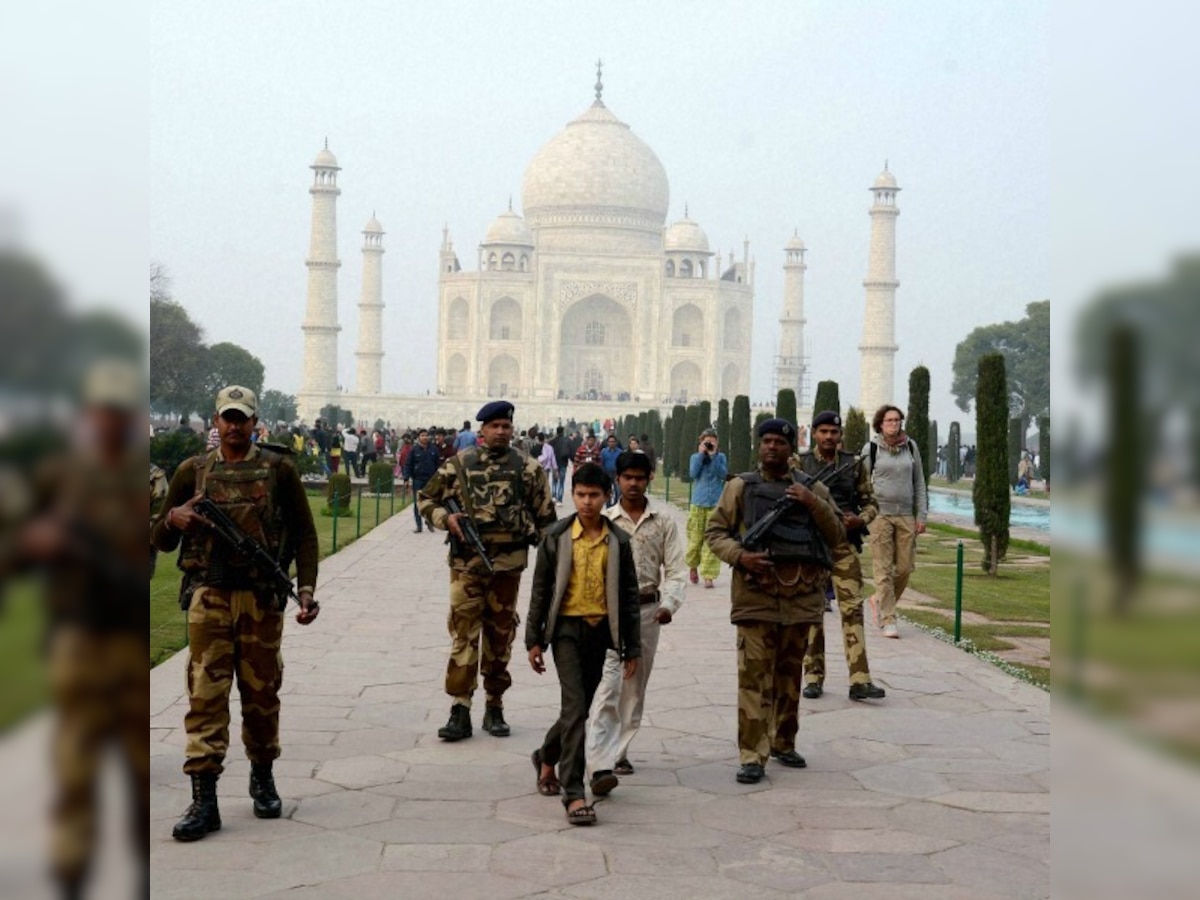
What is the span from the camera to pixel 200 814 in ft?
11.4

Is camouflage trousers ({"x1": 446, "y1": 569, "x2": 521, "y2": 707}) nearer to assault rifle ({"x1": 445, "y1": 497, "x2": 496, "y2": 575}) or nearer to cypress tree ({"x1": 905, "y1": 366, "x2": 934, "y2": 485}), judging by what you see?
assault rifle ({"x1": 445, "y1": 497, "x2": 496, "y2": 575})

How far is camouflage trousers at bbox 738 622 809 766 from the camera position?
4.17 meters

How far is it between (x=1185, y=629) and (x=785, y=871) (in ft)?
9.17

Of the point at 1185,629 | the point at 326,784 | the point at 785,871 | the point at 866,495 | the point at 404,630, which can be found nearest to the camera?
the point at 1185,629

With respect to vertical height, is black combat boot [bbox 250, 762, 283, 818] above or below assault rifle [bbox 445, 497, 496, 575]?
below

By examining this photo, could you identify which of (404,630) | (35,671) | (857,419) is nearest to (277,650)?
(35,671)

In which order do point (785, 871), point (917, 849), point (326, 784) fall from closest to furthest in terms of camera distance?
point (785, 871)
point (917, 849)
point (326, 784)

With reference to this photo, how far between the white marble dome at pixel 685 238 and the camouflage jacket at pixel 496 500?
54493mm

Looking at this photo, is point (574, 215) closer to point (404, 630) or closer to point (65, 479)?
point (404, 630)

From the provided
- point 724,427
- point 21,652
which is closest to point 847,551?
point 21,652

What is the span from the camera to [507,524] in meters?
4.69

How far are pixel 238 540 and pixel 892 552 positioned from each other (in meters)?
3.90

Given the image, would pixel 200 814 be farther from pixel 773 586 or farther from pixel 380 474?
pixel 380 474

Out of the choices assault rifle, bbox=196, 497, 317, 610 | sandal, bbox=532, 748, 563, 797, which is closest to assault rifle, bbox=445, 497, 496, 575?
sandal, bbox=532, 748, 563, 797
